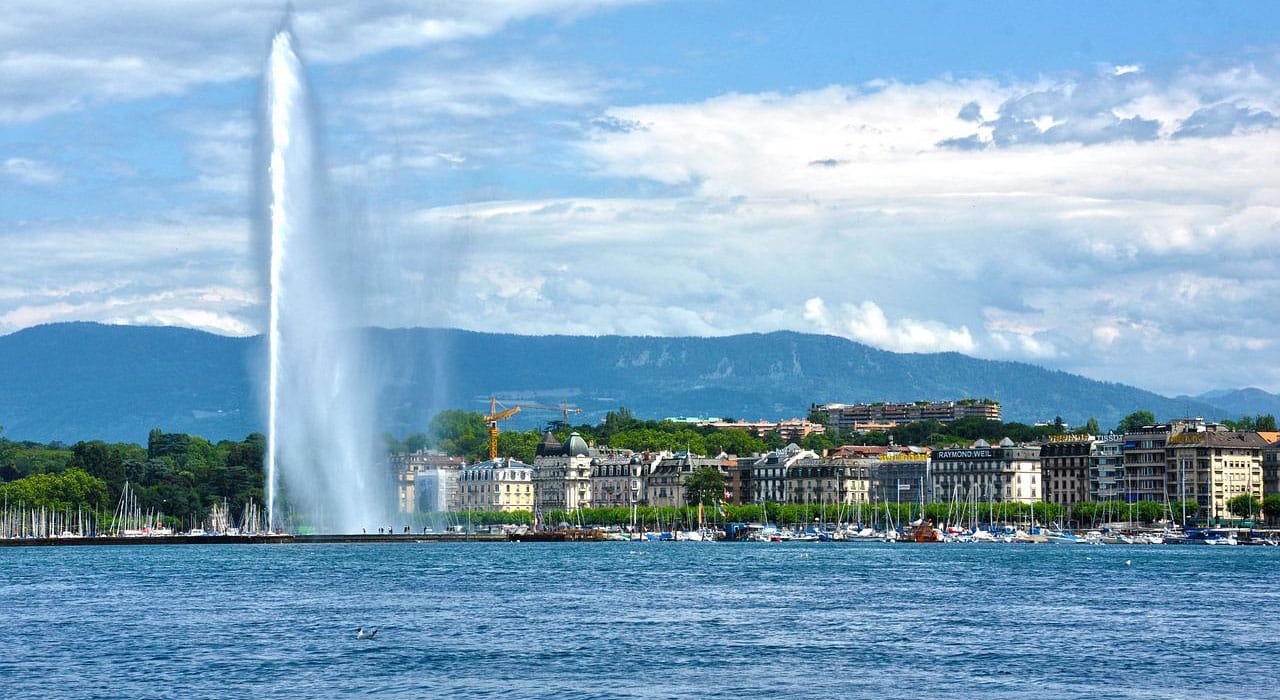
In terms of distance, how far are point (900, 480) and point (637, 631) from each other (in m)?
126

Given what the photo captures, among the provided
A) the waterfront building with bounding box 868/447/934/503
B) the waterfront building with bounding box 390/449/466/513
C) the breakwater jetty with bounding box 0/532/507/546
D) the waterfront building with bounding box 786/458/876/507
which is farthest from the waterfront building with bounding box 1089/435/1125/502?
the waterfront building with bounding box 390/449/466/513

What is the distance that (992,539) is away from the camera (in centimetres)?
12938

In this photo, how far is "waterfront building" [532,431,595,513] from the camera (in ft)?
613

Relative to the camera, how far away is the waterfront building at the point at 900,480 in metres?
167

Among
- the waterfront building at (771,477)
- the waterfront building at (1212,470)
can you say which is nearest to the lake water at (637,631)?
the waterfront building at (1212,470)

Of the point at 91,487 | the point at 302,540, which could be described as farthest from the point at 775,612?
the point at 91,487

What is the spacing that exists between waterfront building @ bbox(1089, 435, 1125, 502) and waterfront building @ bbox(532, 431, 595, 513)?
50589 mm

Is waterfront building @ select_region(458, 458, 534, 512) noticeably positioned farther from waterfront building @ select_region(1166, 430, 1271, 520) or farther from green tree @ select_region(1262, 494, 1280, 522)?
green tree @ select_region(1262, 494, 1280, 522)

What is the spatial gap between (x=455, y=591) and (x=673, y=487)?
382 feet

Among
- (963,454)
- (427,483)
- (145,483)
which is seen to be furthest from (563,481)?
(145,483)

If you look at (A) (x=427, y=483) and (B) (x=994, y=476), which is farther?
(A) (x=427, y=483)

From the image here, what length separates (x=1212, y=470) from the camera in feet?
472

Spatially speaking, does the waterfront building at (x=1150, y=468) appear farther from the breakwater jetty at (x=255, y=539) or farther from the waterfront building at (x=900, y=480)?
the breakwater jetty at (x=255, y=539)

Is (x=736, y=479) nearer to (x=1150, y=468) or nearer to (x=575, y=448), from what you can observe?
(x=575, y=448)
